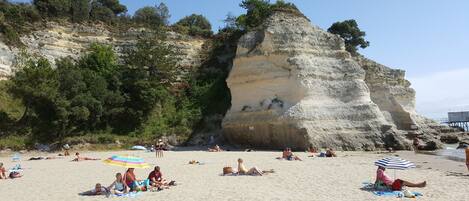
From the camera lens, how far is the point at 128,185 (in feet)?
39.8

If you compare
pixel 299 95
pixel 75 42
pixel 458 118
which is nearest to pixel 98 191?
pixel 299 95

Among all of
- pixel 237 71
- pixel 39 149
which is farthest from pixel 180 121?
pixel 39 149

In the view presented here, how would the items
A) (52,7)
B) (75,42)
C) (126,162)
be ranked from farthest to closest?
(52,7)
(75,42)
(126,162)

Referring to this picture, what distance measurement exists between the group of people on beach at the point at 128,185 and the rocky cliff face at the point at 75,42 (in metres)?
29.4

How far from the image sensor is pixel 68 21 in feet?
151

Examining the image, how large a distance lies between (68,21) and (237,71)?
23527mm

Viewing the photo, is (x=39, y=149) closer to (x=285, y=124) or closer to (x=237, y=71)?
(x=237, y=71)

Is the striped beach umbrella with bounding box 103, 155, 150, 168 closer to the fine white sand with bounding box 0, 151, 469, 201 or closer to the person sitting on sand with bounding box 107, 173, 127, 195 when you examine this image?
the person sitting on sand with bounding box 107, 173, 127, 195

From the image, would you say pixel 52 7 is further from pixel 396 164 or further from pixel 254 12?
pixel 396 164

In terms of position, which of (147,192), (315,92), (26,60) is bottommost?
(147,192)

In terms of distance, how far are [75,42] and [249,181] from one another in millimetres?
35649

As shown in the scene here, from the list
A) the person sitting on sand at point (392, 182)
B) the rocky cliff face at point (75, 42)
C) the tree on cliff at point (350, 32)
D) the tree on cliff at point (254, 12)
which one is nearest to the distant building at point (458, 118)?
the tree on cliff at point (350, 32)

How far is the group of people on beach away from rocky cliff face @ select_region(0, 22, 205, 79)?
29378mm

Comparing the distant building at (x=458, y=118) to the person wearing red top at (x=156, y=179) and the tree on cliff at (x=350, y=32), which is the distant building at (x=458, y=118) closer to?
the tree on cliff at (x=350, y=32)
